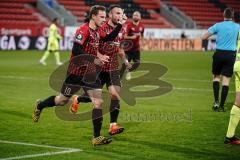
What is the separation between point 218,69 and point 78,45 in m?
5.39

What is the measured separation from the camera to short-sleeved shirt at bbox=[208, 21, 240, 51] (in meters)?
13.5

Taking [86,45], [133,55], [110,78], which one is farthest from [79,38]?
[133,55]

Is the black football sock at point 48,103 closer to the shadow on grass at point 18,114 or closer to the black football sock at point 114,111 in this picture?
the black football sock at point 114,111

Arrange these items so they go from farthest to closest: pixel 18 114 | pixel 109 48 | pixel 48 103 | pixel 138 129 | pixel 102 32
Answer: pixel 18 114
pixel 138 129
pixel 48 103
pixel 109 48
pixel 102 32

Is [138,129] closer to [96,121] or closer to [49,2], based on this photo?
[96,121]

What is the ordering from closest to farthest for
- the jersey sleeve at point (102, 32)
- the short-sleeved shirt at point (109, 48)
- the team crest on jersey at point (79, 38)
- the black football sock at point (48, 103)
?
the team crest on jersey at point (79, 38)
the jersey sleeve at point (102, 32)
the short-sleeved shirt at point (109, 48)
the black football sock at point (48, 103)

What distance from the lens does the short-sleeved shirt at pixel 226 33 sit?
13500 mm

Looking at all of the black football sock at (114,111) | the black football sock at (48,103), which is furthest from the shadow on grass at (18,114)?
the black football sock at (114,111)

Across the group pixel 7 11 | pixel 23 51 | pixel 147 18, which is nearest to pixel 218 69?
pixel 23 51

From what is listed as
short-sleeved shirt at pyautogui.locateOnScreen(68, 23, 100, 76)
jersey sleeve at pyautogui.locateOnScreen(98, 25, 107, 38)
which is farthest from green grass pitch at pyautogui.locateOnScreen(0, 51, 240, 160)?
jersey sleeve at pyautogui.locateOnScreen(98, 25, 107, 38)

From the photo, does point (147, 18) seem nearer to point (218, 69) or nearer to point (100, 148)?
point (218, 69)

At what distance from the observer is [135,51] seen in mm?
21938

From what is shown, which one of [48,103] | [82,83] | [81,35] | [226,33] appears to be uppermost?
[81,35]

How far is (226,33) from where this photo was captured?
13609mm
